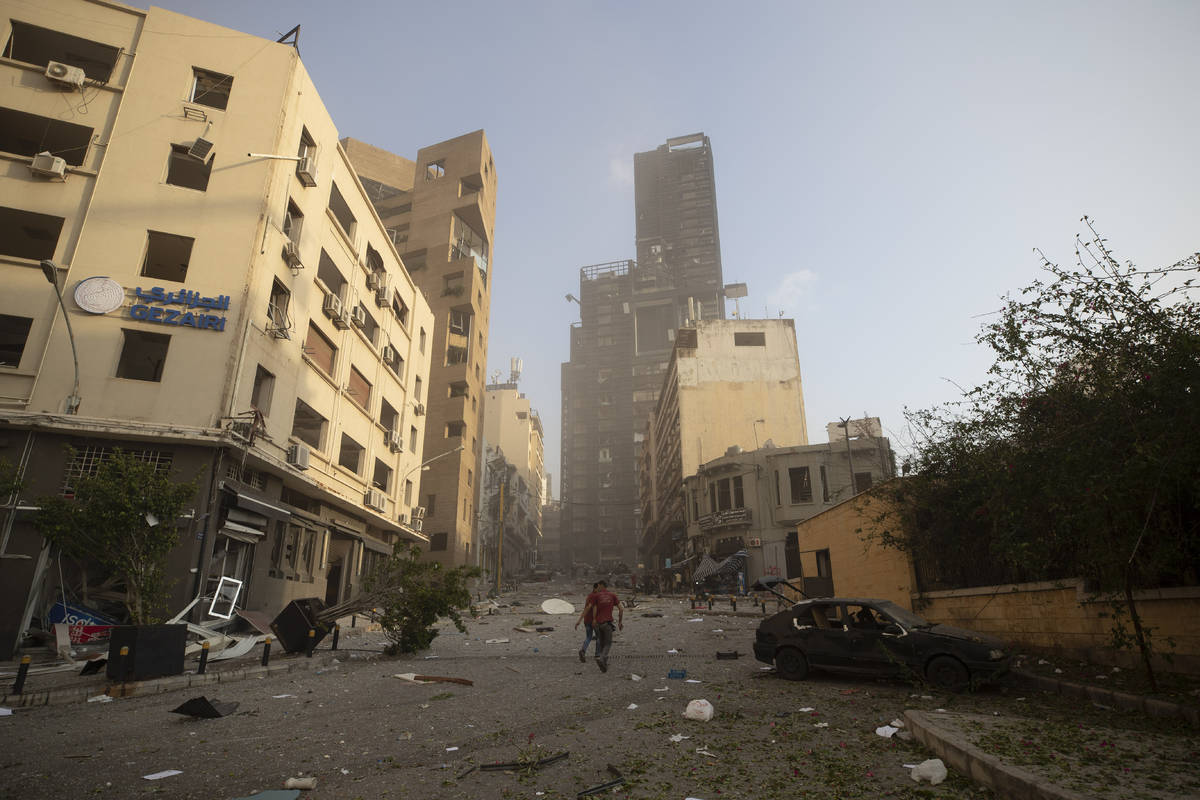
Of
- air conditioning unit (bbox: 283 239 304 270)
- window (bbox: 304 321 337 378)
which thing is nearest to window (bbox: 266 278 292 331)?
air conditioning unit (bbox: 283 239 304 270)

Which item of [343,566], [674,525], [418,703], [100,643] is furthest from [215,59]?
[674,525]

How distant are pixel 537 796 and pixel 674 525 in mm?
50416

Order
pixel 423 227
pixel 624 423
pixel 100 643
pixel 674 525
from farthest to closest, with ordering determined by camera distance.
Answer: pixel 624 423
pixel 674 525
pixel 423 227
pixel 100 643

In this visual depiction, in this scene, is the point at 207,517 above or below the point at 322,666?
above

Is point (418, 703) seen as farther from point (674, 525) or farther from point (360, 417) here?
point (674, 525)

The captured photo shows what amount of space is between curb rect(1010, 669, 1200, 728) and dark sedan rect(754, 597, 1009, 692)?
70 centimetres

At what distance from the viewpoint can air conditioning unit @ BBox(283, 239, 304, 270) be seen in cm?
1947

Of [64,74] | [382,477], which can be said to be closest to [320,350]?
[382,477]

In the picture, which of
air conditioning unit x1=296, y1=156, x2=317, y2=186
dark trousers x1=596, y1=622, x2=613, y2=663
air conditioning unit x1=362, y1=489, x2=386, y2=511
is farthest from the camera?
air conditioning unit x1=362, y1=489, x2=386, y2=511

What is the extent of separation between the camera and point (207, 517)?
50.4 feet

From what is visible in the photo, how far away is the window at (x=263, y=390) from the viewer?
1842 cm

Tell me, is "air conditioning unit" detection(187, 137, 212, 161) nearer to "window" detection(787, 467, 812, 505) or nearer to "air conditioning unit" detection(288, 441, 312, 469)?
"air conditioning unit" detection(288, 441, 312, 469)

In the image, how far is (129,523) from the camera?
1076 cm

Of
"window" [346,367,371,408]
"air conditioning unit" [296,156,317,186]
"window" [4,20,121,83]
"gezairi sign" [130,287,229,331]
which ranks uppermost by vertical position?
"window" [4,20,121,83]
